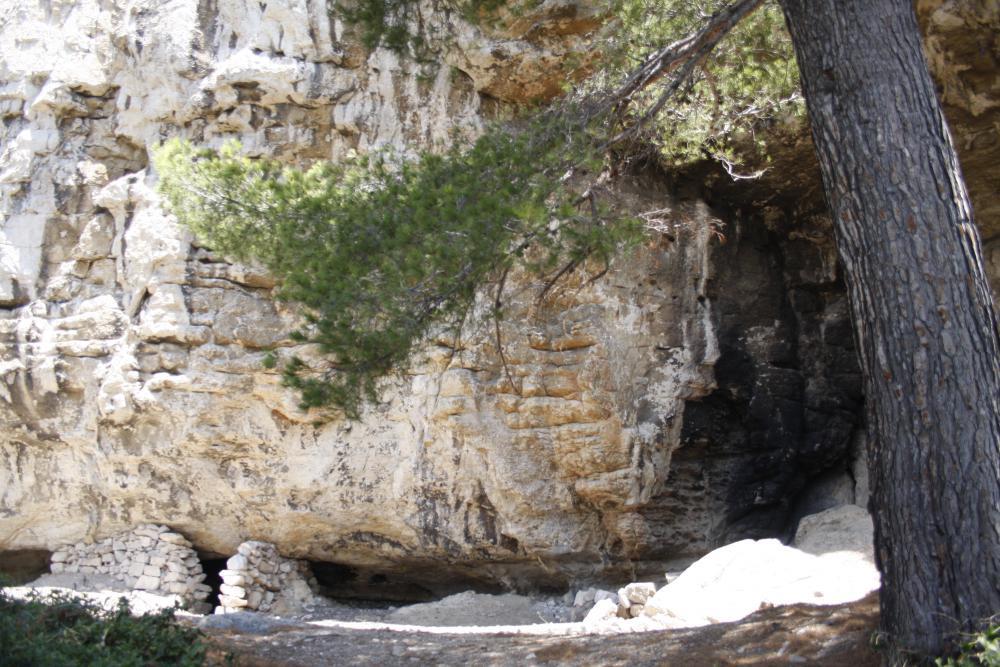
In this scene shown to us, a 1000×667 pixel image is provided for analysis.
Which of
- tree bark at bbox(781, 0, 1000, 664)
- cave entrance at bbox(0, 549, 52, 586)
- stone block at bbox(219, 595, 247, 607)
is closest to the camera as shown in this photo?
tree bark at bbox(781, 0, 1000, 664)

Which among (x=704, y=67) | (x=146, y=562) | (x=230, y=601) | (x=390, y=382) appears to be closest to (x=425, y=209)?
(x=704, y=67)

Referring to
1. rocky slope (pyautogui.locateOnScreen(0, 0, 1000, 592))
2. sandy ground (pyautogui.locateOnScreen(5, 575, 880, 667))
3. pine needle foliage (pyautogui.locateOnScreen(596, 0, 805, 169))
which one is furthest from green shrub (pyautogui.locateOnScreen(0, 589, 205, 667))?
rocky slope (pyautogui.locateOnScreen(0, 0, 1000, 592))

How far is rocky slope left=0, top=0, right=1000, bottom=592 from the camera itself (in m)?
8.73

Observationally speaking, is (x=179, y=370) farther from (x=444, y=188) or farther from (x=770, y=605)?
(x=770, y=605)

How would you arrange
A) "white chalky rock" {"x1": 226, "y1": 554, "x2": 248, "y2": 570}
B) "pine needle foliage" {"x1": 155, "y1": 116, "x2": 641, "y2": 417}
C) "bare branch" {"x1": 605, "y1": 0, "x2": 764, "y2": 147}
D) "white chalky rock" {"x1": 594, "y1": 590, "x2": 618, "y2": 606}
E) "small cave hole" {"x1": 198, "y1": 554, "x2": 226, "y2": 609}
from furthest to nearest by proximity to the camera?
"small cave hole" {"x1": 198, "y1": 554, "x2": 226, "y2": 609} → "white chalky rock" {"x1": 226, "y1": 554, "x2": 248, "y2": 570} → "white chalky rock" {"x1": 594, "y1": 590, "x2": 618, "y2": 606} → "bare branch" {"x1": 605, "y1": 0, "x2": 764, "y2": 147} → "pine needle foliage" {"x1": 155, "y1": 116, "x2": 641, "y2": 417}

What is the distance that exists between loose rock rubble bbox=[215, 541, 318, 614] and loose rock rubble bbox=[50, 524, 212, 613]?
13.5 inches

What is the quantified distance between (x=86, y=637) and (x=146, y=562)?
570cm

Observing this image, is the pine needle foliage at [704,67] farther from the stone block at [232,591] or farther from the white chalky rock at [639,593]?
the stone block at [232,591]

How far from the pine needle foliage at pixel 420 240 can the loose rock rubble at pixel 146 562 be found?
4871 mm

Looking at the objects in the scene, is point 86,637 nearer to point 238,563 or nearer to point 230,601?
point 230,601

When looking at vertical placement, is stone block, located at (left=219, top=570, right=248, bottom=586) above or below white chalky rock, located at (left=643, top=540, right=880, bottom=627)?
above

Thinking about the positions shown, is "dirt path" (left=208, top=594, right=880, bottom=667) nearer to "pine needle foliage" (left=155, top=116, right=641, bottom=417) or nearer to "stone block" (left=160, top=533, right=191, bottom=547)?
"pine needle foliage" (left=155, top=116, right=641, bottom=417)

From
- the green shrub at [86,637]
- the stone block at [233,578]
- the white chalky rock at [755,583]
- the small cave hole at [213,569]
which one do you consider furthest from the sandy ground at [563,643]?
the small cave hole at [213,569]

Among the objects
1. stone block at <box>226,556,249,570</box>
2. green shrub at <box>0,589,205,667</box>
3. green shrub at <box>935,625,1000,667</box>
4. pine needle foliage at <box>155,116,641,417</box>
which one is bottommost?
green shrub at <box>935,625,1000,667</box>
